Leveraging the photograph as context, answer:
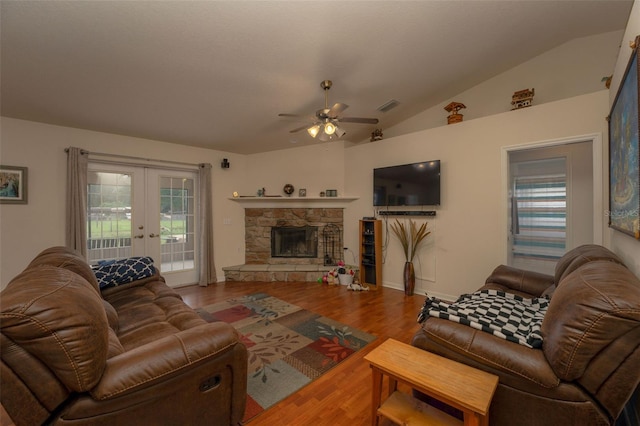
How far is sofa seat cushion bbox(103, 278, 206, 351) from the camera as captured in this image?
5.74 feet

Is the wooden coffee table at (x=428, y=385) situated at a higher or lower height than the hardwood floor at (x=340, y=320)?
higher

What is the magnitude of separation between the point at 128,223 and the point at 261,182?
7.87 feet

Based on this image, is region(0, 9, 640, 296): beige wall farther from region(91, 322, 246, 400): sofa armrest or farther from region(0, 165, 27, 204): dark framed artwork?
region(91, 322, 246, 400): sofa armrest

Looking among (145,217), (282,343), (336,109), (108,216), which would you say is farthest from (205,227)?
(336,109)

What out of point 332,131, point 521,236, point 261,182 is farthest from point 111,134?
point 521,236

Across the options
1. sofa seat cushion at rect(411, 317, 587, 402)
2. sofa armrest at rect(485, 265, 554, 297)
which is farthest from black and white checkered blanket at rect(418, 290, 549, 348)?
sofa armrest at rect(485, 265, 554, 297)

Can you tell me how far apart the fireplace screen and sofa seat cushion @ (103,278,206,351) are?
2738 mm

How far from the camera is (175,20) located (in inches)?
78.0

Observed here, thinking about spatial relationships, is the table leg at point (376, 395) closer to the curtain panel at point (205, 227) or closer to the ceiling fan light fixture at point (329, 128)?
the ceiling fan light fixture at point (329, 128)

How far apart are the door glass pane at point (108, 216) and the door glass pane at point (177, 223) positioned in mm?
509

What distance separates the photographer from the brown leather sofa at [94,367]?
2.99 ft

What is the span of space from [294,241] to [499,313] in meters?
3.97

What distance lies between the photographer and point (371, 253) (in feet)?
15.1

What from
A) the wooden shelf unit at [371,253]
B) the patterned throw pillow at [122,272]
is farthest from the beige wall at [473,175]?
the patterned throw pillow at [122,272]
